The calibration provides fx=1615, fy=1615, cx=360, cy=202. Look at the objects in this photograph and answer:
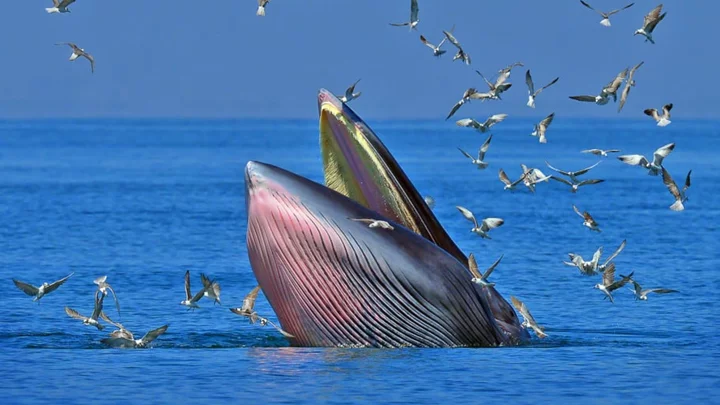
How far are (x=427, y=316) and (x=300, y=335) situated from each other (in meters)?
1.35

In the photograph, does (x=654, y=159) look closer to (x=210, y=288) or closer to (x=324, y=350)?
(x=324, y=350)

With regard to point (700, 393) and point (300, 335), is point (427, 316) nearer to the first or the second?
point (300, 335)

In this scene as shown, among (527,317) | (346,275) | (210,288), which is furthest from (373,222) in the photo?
(527,317)

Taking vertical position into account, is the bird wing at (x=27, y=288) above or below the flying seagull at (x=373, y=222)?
below

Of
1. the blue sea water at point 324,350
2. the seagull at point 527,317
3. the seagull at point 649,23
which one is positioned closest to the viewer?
the blue sea water at point 324,350

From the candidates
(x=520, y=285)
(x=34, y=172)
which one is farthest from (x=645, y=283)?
(x=34, y=172)

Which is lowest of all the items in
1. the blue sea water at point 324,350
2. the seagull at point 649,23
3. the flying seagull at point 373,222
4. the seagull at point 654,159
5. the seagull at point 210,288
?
the blue sea water at point 324,350

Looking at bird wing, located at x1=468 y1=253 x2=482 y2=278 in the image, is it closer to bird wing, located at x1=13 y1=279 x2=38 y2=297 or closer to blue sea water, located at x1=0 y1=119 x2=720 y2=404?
blue sea water, located at x1=0 y1=119 x2=720 y2=404

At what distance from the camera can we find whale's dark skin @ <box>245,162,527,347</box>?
15734 mm

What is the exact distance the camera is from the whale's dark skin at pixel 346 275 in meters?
15.7

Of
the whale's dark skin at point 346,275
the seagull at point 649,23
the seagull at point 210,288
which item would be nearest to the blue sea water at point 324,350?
the whale's dark skin at point 346,275

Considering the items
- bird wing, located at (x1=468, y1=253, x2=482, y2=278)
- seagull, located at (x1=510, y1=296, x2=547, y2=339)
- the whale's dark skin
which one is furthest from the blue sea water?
bird wing, located at (x1=468, y1=253, x2=482, y2=278)

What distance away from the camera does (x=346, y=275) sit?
16.1 meters

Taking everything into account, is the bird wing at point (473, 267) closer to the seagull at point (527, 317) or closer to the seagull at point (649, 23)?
the seagull at point (527, 317)
